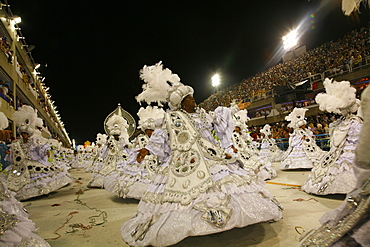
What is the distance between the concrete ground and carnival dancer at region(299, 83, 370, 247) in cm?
155

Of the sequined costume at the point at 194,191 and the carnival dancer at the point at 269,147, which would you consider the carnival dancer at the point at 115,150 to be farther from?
the carnival dancer at the point at 269,147

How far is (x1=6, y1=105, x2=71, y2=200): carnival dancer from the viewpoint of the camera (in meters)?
5.48

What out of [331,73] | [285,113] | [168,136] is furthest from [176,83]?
[285,113]

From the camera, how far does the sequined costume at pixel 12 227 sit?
6.02 ft

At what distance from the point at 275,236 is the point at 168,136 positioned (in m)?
1.76

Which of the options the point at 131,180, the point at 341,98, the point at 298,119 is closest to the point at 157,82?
the point at 131,180

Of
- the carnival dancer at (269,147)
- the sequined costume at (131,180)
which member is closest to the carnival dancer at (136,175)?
the sequined costume at (131,180)

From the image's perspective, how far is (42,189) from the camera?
5727 millimetres

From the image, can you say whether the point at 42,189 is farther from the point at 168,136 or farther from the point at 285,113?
the point at 285,113

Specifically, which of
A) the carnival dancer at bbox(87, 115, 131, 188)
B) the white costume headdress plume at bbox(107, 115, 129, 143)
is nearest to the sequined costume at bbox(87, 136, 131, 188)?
the carnival dancer at bbox(87, 115, 131, 188)

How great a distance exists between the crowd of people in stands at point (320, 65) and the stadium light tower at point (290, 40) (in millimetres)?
6335

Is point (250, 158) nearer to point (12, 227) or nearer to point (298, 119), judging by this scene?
point (298, 119)

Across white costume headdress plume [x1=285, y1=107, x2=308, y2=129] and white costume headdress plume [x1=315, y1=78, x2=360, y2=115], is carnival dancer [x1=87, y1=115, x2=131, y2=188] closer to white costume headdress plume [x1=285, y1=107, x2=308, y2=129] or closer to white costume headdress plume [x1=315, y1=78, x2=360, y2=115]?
white costume headdress plume [x1=315, y1=78, x2=360, y2=115]

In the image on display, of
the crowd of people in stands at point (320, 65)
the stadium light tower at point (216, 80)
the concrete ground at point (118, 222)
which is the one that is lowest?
the concrete ground at point (118, 222)
